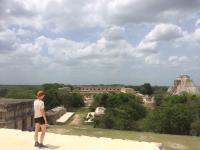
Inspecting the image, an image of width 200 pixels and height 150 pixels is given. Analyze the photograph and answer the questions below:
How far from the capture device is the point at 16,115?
20859 millimetres

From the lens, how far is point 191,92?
6166 centimetres

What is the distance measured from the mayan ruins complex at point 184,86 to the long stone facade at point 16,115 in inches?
1758

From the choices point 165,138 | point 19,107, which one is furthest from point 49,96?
point 165,138

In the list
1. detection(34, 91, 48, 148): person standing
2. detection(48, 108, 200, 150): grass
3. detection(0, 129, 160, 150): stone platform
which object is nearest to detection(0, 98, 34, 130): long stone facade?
detection(48, 108, 200, 150): grass

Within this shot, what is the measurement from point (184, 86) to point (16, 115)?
47.9 m

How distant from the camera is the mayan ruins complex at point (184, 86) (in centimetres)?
6247

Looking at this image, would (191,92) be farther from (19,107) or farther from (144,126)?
(19,107)

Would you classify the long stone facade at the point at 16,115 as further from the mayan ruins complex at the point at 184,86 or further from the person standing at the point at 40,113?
the mayan ruins complex at the point at 184,86

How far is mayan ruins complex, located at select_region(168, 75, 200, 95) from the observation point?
2459 inches

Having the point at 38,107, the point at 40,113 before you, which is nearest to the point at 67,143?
the point at 40,113

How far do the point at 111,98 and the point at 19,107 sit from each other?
31.6 metres

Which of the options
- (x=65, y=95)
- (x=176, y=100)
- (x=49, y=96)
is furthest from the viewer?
(x=65, y=95)

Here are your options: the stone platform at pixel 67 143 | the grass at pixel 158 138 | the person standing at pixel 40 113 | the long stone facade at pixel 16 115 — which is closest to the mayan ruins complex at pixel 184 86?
the long stone facade at pixel 16 115

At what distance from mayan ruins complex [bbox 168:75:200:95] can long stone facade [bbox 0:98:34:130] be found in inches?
1758
